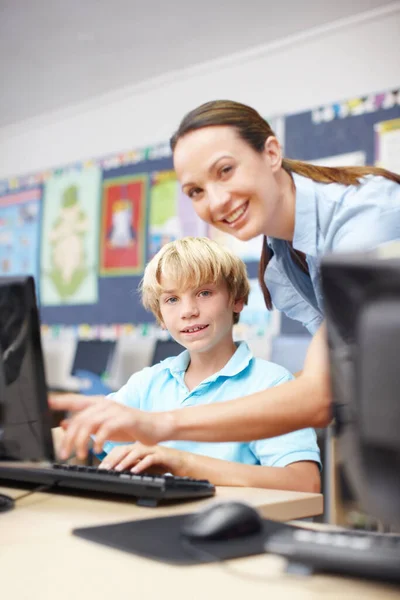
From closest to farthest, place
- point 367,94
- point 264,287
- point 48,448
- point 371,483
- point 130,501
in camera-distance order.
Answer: point 371,483 → point 48,448 → point 130,501 → point 264,287 → point 367,94

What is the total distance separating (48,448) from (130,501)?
0.59 feet

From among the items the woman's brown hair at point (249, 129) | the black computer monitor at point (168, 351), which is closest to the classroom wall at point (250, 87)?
the black computer monitor at point (168, 351)

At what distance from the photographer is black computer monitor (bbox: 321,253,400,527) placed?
1.59 feet

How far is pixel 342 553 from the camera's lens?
1.71 ft

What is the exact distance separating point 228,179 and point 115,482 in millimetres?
643

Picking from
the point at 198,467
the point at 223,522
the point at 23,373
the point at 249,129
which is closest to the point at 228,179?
the point at 249,129

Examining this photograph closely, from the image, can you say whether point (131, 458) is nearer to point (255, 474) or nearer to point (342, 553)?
point (255, 474)

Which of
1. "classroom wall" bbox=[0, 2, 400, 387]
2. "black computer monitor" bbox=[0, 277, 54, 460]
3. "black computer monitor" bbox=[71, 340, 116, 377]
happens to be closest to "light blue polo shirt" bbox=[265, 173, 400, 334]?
"black computer monitor" bbox=[0, 277, 54, 460]

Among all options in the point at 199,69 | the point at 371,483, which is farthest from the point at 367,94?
the point at 371,483

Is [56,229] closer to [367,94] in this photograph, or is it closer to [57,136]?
[57,136]

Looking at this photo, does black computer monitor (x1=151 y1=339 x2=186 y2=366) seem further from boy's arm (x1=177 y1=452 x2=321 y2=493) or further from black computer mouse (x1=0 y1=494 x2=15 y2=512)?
black computer mouse (x1=0 y1=494 x2=15 y2=512)

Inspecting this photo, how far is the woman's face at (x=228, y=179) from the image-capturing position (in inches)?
49.5

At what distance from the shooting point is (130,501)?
89cm

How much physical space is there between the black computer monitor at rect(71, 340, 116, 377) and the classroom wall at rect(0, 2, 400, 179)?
100 centimetres
